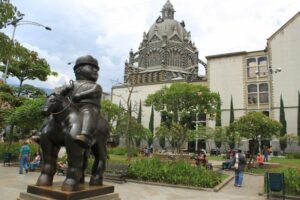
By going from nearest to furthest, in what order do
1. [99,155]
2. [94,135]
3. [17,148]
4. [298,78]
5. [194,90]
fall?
[94,135], [99,155], [17,148], [194,90], [298,78]

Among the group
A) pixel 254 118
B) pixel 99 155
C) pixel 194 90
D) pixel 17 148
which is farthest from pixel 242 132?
pixel 99 155

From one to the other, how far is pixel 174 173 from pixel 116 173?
2683mm

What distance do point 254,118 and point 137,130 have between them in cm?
1013

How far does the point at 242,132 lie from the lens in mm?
21781

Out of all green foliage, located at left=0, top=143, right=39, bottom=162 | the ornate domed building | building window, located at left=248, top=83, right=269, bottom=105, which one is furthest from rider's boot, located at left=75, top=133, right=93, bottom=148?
the ornate domed building

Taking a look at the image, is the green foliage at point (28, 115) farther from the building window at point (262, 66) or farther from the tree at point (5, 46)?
the building window at point (262, 66)

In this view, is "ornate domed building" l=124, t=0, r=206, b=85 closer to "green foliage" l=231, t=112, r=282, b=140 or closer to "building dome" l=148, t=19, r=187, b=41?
"building dome" l=148, t=19, r=187, b=41

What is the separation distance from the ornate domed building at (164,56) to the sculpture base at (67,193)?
5848 centimetres

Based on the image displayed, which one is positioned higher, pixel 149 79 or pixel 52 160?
pixel 149 79

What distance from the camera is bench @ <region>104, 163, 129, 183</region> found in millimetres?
13625

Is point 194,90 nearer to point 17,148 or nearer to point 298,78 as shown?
point 298,78

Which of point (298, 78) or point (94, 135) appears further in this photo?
point (298, 78)

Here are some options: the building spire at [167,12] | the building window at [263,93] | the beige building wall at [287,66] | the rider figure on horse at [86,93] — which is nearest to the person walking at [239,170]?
the rider figure on horse at [86,93]

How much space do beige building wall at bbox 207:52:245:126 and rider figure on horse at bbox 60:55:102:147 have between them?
40.6 m
